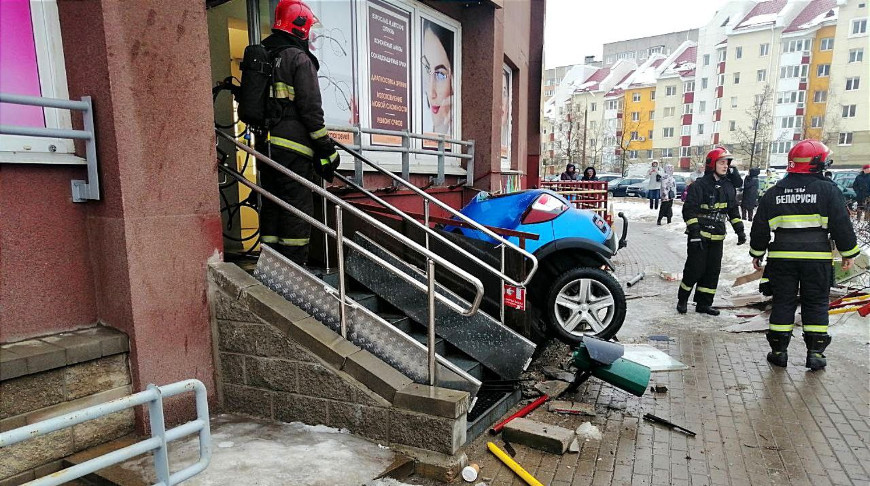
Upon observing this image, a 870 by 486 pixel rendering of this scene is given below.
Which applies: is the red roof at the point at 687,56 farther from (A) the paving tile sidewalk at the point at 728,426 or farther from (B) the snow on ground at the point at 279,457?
(B) the snow on ground at the point at 279,457

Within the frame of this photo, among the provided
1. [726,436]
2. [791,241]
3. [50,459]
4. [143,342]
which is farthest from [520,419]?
[791,241]

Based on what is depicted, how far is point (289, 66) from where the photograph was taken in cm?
391

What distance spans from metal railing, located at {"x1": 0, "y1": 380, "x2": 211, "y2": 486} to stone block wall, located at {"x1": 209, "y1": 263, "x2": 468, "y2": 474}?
1098mm

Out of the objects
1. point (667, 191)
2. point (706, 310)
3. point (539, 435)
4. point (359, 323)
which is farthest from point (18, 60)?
point (667, 191)

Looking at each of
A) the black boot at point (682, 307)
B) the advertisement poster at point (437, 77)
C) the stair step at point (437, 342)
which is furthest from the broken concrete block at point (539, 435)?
the advertisement poster at point (437, 77)

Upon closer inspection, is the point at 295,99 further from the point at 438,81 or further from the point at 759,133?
the point at 759,133

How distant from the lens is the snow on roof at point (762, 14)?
164 feet

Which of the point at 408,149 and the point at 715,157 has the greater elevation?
the point at 408,149

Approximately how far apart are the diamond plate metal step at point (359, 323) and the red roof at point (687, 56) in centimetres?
6725

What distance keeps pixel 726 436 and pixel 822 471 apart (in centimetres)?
56

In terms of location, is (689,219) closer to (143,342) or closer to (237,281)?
(237,281)

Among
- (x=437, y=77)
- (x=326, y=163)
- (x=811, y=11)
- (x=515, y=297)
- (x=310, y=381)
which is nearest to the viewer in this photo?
(x=310, y=381)

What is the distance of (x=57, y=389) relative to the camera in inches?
117

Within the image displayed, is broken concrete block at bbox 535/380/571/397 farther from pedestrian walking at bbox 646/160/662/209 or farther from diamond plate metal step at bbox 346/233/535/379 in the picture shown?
pedestrian walking at bbox 646/160/662/209
